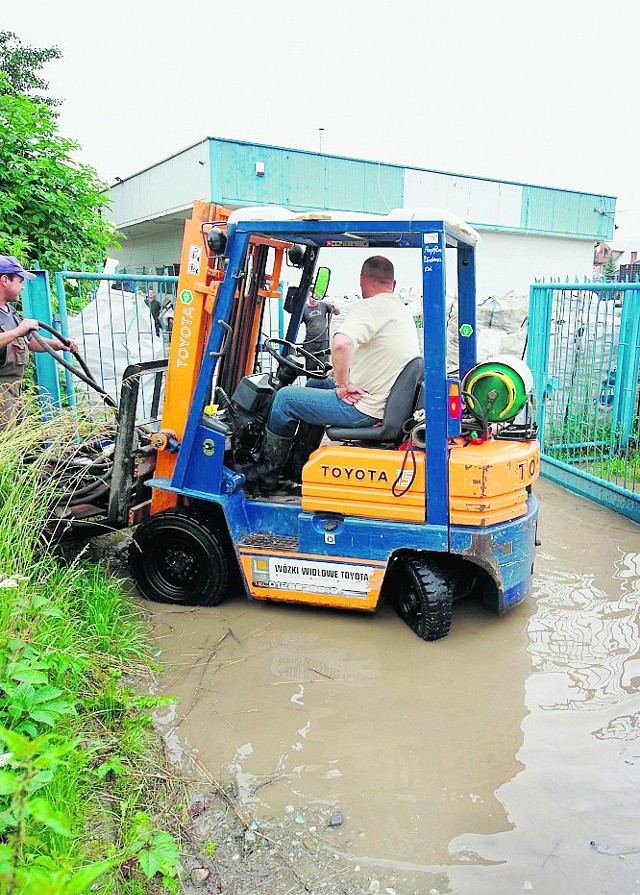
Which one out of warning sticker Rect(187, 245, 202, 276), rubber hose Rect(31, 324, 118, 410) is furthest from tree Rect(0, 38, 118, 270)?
warning sticker Rect(187, 245, 202, 276)

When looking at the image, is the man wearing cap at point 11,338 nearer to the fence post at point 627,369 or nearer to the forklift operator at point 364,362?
the forklift operator at point 364,362

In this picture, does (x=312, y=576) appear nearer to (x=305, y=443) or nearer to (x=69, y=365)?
(x=305, y=443)

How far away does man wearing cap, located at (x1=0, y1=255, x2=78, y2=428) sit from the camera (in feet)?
14.5

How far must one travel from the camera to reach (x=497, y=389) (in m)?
3.85

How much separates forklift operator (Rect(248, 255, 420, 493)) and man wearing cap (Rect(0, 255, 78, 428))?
1.80 metres

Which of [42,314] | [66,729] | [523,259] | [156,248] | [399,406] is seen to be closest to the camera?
[66,729]

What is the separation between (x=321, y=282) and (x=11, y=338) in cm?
202

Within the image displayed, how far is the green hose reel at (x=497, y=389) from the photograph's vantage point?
150 inches

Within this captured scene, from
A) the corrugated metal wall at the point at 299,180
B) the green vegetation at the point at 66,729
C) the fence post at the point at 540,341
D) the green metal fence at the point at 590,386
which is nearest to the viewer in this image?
the green vegetation at the point at 66,729

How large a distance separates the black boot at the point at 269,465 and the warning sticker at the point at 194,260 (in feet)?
3.40

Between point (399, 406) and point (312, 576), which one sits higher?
point (399, 406)

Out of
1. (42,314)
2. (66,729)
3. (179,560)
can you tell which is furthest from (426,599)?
(42,314)

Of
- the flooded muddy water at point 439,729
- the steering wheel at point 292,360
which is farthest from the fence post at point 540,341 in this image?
the steering wheel at point 292,360

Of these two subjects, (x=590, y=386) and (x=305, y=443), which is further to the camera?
(x=590, y=386)
